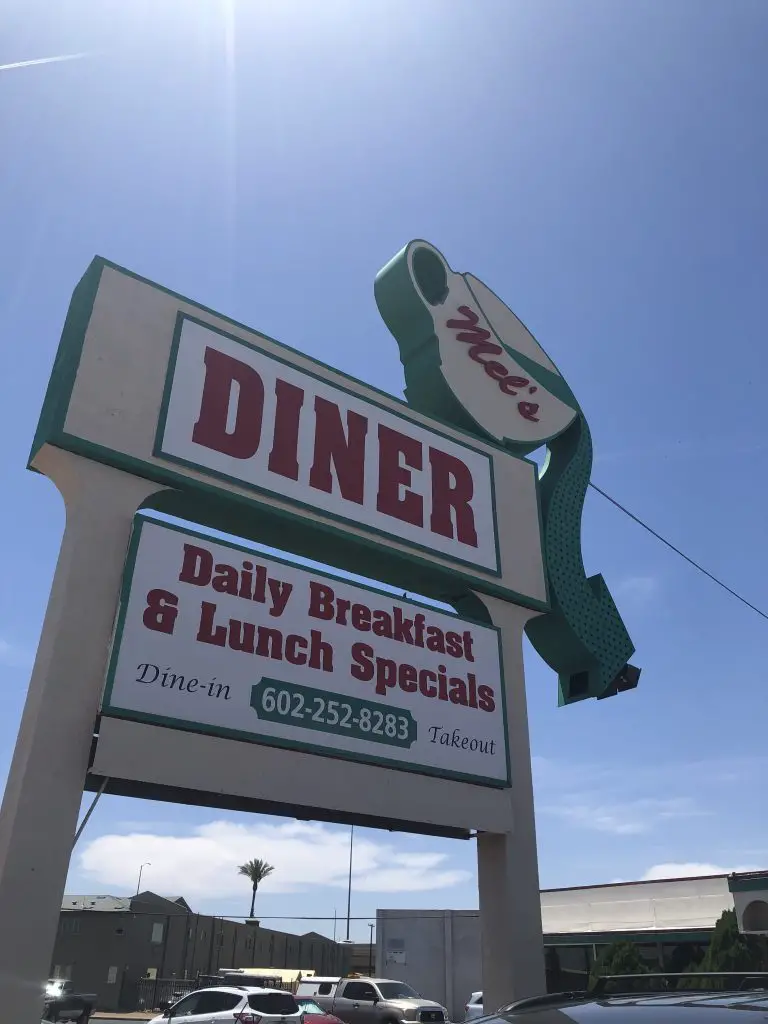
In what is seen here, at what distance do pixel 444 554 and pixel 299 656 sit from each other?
10.4 ft

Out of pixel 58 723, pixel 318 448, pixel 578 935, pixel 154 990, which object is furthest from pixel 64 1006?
pixel 318 448

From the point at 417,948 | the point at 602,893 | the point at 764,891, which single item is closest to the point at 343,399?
the point at 764,891

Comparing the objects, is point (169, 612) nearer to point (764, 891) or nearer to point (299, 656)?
point (299, 656)

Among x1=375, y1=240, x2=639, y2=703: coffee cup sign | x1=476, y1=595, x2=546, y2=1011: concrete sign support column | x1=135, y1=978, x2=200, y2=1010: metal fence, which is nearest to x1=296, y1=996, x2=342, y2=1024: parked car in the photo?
x1=476, y1=595, x2=546, y2=1011: concrete sign support column

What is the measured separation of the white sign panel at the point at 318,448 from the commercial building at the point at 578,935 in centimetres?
1883

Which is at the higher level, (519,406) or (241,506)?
(519,406)

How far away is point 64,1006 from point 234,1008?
11.9 m

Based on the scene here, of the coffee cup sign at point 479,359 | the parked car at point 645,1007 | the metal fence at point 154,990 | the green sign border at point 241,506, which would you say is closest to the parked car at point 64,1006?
the metal fence at point 154,990

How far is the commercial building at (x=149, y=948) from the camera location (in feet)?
128

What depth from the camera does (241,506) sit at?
10273 mm

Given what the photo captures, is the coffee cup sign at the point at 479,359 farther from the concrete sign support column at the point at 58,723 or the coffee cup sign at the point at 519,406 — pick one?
the concrete sign support column at the point at 58,723

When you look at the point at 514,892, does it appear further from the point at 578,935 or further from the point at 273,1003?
the point at 578,935

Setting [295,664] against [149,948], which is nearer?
[295,664]

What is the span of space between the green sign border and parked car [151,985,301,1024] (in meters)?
7.19
